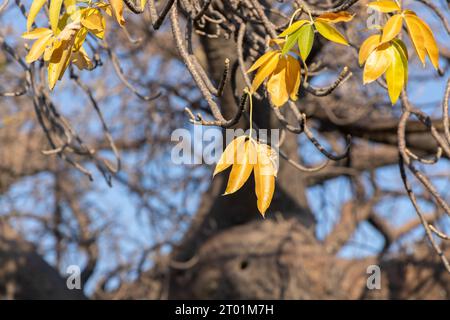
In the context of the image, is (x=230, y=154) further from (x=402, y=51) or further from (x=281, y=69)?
(x=402, y=51)

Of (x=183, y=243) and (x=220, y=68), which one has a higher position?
(x=220, y=68)

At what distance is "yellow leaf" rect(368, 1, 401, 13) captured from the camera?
4.54 ft

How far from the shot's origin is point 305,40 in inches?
53.4

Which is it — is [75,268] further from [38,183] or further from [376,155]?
[376,155]

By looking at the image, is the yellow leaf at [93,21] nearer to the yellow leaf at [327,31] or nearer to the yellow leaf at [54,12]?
the yellow leaf at [54,12]

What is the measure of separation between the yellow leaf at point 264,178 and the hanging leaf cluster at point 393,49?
0.83 ft

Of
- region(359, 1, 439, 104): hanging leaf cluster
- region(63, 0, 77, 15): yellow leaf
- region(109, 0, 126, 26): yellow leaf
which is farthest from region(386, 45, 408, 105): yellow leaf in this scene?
region(63, 0, 77, 15): yellow leaf

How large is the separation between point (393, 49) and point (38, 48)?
0.74 meters

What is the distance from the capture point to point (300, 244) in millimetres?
3521

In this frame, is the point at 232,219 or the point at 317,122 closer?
the point at 232,219

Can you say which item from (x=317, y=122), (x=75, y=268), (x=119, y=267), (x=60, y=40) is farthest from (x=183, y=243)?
(x=60, y=40)

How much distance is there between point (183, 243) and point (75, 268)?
26.7 inches

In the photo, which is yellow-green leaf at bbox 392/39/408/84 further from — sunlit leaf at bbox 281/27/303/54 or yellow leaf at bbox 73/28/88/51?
yellow leaf at bbox 73/28/88/51

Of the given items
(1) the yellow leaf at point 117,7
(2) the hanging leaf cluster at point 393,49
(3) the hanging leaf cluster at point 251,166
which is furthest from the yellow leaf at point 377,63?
(1) the yellow leaf at point 117,7
